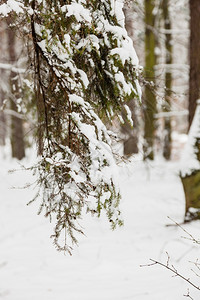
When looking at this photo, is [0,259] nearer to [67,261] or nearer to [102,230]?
[67,261]

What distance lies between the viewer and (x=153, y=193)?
8.12 m

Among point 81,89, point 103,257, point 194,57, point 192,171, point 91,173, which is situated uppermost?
point 194,57

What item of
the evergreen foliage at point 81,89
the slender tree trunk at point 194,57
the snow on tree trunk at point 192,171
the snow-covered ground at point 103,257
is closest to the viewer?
the evergreen foliage at point 81,89

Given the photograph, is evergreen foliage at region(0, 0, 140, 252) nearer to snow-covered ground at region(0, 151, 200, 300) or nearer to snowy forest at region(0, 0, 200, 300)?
snowy forest at region(0, 0, 200, 300)

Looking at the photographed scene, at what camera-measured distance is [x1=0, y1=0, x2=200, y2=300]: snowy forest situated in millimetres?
2992

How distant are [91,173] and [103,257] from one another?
2.81m

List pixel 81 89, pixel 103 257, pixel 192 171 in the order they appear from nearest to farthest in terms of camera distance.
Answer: pixel 81 89 → pixel 103 257 → pixel 192 171

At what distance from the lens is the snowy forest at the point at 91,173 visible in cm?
299

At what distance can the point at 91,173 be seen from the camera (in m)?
3.00

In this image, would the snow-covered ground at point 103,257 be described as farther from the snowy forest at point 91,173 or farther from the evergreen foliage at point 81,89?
the evergreen foliage at point 81,89

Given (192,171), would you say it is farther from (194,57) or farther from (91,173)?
(91,173)

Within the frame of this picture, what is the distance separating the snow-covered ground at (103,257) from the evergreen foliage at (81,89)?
492mm

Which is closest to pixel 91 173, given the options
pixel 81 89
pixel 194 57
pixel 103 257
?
pixel 81 89

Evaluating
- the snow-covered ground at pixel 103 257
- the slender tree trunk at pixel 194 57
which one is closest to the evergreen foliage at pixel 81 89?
the snow-covered ground at pixel 103 257
